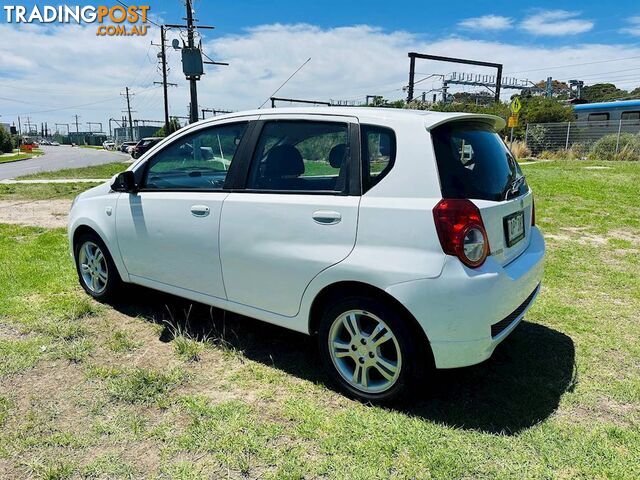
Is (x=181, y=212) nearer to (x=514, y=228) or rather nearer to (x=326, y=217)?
(x=326, y=217)

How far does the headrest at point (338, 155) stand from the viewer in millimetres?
2895

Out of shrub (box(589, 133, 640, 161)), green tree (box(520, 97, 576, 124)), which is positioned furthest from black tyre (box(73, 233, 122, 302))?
green tree (box(520, 97, 576, 124))

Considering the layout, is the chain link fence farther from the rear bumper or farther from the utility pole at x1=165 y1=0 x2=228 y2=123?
the rear bumper

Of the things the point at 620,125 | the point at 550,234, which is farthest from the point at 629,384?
the point at 620,125

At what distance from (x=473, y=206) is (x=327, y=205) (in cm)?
82

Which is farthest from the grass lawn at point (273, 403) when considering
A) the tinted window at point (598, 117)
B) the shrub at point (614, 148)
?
the tinted window at point (598, 117)

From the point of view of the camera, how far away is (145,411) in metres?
2.80

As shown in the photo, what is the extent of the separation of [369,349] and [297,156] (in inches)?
53.9

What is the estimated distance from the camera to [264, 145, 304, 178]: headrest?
3.19 metres

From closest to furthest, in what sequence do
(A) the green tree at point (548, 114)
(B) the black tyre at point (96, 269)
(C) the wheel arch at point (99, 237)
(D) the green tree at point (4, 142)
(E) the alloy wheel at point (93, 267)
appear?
(C) the wheel arch at point (99, 237) < (B) the black tyre at point (96, 269) < (E) the alloy wheel at point (93, 267) < (A) the green tree at point (548, 114) < (D) the green tree at point (4, 142)

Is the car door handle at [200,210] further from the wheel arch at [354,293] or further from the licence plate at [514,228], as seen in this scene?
the licence plate at [514,228]

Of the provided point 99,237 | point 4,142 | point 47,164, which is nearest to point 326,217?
point 99,237

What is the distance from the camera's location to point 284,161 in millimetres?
3219

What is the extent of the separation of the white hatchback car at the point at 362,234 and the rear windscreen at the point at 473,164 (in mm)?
11
